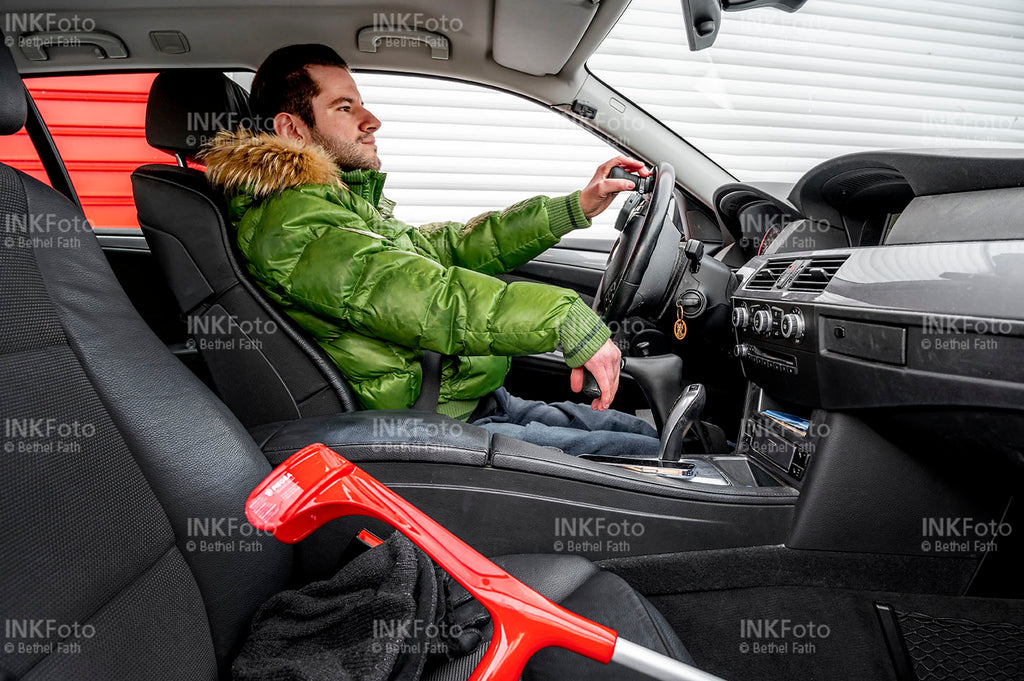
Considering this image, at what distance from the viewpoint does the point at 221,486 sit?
0.86 metres

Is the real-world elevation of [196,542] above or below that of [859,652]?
above

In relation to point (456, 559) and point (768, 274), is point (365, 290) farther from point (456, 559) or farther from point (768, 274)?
point (768, 274)

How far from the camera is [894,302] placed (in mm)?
913

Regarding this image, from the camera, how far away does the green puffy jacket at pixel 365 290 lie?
3.82 feet

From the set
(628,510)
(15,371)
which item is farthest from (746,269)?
(15,371)

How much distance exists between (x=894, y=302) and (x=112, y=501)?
1.05 metres

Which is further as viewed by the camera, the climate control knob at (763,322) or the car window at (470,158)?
the car window at (470,158)

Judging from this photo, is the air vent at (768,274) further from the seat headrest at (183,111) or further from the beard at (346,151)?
the seat headrest at (183,111)

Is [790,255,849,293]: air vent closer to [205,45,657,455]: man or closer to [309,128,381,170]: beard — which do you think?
[205,45,657,455]: man

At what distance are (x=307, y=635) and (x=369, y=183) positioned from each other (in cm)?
108

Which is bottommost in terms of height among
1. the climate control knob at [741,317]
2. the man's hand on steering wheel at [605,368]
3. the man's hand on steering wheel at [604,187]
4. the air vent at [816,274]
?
the man's hand on steering wheel at [605,368]

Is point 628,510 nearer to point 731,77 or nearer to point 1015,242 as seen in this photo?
point 1015,242

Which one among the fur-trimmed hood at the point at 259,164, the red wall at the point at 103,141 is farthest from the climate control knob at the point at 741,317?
the red wall at the point at 103,141

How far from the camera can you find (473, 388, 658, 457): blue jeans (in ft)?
4.60
